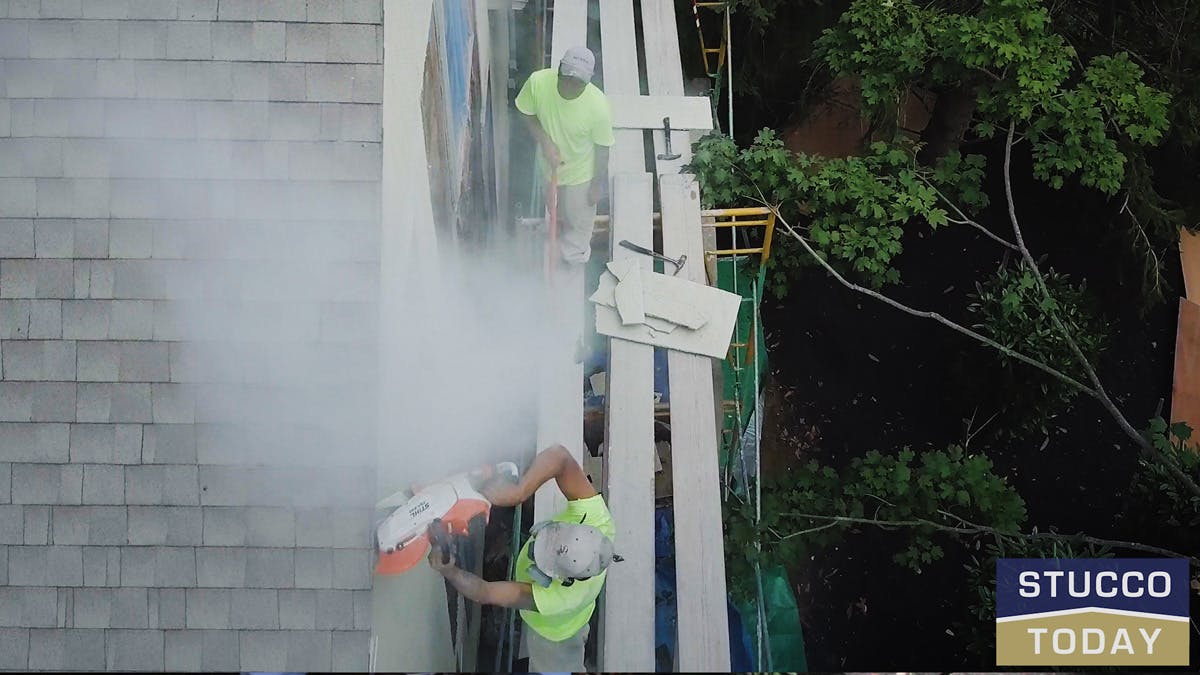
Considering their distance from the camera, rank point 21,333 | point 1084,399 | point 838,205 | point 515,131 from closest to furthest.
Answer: point 21,333 → point 838,205 → point 1084,399 → point 515,131

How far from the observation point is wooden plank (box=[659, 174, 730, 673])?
4305mm

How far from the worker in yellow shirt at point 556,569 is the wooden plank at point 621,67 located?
83.8 inches

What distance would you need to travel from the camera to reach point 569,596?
3.96 meters

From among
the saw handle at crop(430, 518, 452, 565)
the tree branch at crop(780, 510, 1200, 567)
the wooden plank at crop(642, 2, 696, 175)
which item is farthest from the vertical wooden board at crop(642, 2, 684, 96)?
the saw handle at crop(430, 518, 452, 565)

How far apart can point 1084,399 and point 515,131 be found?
5.06 meters

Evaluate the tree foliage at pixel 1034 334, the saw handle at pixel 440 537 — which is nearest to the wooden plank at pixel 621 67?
the tree foliage at pixel 1034 334

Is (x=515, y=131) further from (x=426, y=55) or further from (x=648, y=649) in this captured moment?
(x=648, y=649)

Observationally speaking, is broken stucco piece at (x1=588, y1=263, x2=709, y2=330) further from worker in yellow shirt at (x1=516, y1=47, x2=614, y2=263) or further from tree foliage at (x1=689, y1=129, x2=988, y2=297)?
tree foliage at (x1=689, y1=129, x2=988, y2=297)

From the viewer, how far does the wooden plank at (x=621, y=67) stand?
5668mm

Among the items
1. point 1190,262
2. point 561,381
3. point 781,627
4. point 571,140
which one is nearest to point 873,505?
point 781,627

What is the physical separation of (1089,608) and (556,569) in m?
3.26

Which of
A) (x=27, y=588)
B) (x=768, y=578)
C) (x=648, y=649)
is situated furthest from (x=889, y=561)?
(x=27, y=588)

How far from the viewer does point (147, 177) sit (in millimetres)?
3184

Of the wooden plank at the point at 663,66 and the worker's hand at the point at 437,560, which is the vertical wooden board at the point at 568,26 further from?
the worker's hand at the point at 437,560
